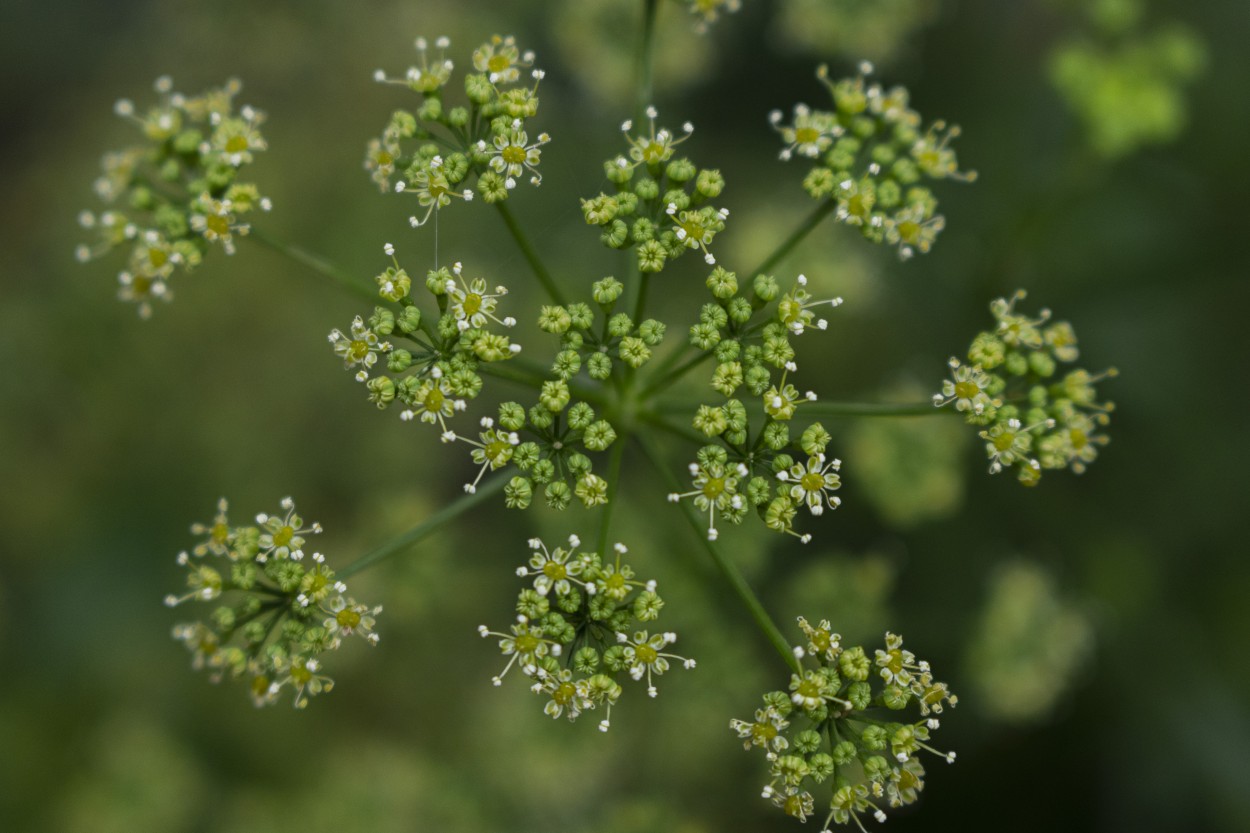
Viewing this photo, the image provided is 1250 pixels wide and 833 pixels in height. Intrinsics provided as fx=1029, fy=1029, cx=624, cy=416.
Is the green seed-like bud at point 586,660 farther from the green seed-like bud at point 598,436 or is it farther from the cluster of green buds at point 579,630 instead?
the green seed-like bud at point 598,436

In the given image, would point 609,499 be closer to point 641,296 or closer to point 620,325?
point 620,325

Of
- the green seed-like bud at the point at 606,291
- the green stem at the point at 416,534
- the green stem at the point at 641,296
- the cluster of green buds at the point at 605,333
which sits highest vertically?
the green stem at the point at 641,296

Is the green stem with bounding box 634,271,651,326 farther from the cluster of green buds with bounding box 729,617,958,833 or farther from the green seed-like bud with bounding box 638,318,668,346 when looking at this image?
the cluster of green buds with bounding box 729,617,958,833

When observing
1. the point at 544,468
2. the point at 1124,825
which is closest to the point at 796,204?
the point at 544,468

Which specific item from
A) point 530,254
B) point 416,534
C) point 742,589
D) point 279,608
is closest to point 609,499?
point 742,589

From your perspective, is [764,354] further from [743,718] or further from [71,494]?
[71,494]

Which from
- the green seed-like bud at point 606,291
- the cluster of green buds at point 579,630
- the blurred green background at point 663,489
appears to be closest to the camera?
the cluster of green buds at point 579,630

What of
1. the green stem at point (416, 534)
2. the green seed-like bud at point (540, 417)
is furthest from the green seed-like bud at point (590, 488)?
the green stem at point (416, 534)
